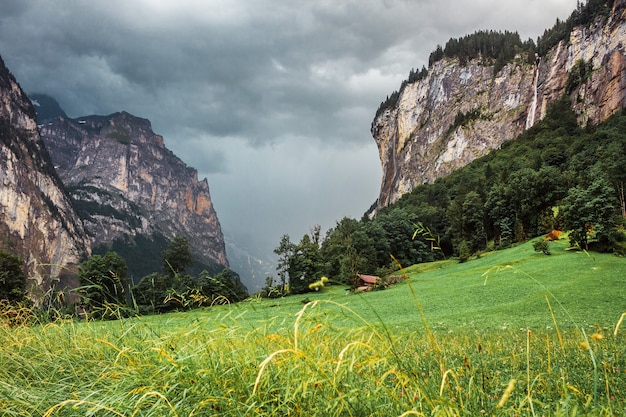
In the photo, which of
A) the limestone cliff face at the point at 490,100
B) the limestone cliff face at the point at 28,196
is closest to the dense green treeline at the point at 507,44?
the limestone cliff face at the point at 490,100

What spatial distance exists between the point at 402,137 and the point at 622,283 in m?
178

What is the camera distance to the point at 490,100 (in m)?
163

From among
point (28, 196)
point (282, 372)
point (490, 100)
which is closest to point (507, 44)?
point (490, 100)

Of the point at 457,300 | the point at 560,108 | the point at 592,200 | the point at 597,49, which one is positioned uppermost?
the point at 597,49

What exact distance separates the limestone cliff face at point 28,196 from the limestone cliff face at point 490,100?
15726cm

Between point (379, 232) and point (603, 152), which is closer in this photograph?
point (603, 152)

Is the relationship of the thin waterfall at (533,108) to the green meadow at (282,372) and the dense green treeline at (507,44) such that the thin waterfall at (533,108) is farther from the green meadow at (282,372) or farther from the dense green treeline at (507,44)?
the green meadow at (282,372)

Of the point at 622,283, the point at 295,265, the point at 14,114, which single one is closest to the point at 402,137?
the point at 295,265

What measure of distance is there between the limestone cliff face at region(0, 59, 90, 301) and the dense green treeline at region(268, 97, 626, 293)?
124m

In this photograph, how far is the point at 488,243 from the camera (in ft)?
219

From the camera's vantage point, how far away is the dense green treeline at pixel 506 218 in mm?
38281

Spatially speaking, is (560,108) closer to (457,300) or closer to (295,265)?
(295,265)

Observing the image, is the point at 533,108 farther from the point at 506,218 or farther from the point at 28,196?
the point at 28,196

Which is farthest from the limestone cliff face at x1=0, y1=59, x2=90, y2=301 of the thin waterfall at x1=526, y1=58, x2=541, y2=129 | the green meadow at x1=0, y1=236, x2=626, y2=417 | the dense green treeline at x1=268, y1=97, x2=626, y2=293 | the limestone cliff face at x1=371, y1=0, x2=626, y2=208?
the thin waterfall at x1=526, y1=58, x2=541, y2=129
